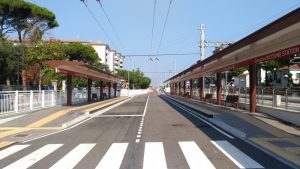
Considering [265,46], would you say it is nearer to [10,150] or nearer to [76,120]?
[76,120]

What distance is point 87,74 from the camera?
143 ft

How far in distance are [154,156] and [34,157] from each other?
10.8 feet

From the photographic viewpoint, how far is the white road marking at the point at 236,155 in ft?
35.3

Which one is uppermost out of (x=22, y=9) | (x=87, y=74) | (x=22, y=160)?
(x=22, y=9)

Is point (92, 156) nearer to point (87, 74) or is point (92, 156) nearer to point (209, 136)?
point (209, 136)

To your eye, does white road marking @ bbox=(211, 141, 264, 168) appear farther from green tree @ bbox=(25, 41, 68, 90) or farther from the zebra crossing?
green tree @ bbox=(25, 41, 68, 90)

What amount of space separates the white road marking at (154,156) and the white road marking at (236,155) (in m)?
1.75

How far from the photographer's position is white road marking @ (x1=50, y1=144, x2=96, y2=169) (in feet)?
36.0

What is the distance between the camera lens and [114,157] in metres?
12.0

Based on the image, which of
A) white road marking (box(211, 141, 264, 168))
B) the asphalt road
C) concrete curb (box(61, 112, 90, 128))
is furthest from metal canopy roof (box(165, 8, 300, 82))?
concrete curb (box(61, 112, 90, 128))

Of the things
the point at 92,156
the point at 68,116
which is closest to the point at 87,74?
the point at 68,116

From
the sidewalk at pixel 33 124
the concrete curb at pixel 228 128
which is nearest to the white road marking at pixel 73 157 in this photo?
the sidewalk at pixel 33 124

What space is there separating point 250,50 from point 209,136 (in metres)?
11.9

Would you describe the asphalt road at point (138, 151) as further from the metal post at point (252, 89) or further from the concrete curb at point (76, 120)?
the metal post at point (252, 89)
